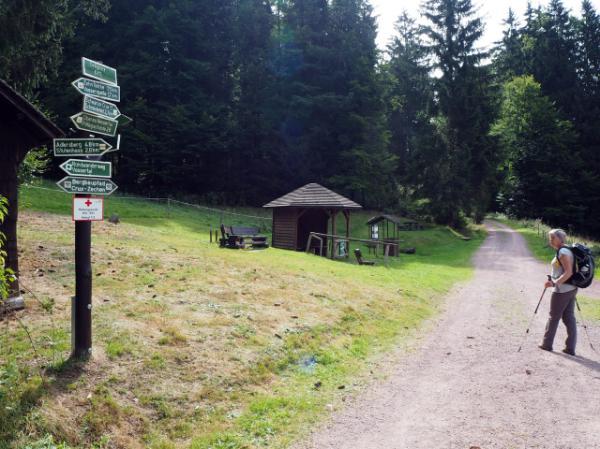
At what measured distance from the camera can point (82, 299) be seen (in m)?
5.88

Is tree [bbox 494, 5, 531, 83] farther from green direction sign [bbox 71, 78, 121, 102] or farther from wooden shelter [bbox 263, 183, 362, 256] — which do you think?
green direction sign [bbox 71, 78, 121, 102]

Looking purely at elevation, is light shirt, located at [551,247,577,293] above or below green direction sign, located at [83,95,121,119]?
below

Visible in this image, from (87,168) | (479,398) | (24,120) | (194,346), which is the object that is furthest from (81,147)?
(479,398)

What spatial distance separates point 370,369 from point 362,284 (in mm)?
6251

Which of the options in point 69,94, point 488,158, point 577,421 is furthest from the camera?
point 488,158

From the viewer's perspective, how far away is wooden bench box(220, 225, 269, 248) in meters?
19.9

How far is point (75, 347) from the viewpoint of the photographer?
5.82 meters

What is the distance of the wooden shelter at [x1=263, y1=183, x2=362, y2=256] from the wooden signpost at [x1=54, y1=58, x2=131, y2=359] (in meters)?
16.5

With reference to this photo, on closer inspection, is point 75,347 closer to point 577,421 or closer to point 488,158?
point 577,421

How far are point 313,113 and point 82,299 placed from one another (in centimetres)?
4067

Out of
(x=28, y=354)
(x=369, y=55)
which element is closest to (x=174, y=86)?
(x=369, y=55)

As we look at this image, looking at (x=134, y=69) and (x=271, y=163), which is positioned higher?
(x=134, y=69)

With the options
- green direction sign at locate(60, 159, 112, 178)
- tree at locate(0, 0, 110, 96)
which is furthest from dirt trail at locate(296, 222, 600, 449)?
tree at locate(0, 0, 110, 96)

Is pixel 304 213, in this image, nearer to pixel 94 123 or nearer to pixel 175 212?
pixel 175 212
